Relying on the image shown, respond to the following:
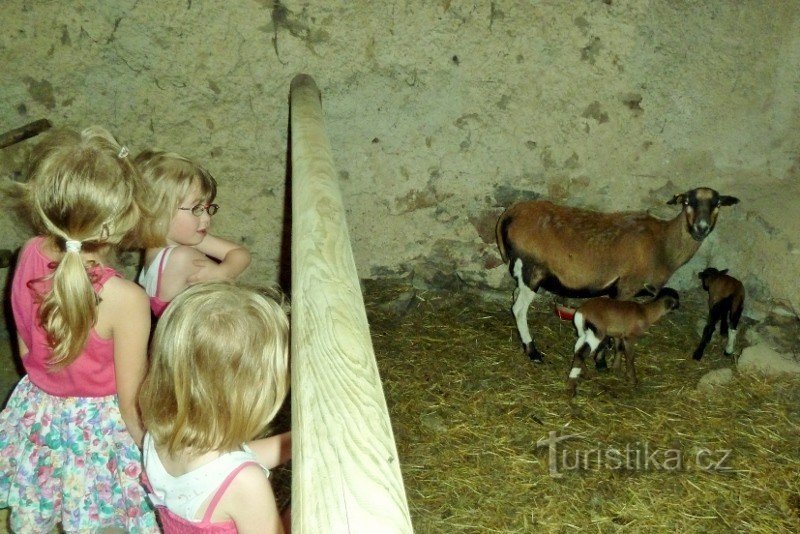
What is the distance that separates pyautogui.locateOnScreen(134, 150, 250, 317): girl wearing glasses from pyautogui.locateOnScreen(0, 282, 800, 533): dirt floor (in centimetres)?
90

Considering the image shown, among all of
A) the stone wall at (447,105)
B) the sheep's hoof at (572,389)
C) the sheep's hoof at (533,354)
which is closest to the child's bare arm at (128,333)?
the stone wall at (447,105)

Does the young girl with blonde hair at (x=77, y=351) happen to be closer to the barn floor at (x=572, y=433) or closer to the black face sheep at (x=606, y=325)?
the barn floor at (x=572, y=433)

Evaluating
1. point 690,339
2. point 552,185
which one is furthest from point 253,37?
point 690,339

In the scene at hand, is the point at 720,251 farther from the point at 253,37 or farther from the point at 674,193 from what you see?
the point at 253,37

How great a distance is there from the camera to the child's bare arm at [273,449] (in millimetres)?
1944

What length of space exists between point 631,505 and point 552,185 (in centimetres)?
201

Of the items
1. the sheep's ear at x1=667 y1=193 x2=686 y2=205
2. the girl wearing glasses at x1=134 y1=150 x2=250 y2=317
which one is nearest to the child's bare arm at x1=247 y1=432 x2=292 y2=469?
the girl wearing glasses at x1=134 y1=150 x2=250 y2=317

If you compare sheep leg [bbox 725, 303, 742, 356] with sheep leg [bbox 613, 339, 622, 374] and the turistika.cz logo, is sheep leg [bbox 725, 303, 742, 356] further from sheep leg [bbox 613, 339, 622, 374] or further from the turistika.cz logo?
the turistika.cz logo

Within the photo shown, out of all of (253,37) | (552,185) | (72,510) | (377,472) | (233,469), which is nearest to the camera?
(377,472)

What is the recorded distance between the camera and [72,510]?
7.30 ft

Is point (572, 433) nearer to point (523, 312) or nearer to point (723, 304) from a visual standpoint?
point (523, 312)

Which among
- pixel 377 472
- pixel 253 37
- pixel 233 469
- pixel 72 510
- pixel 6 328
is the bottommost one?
pixel 6 328

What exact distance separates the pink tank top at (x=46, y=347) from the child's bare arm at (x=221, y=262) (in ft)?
2.01

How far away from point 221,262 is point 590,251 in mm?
2080
